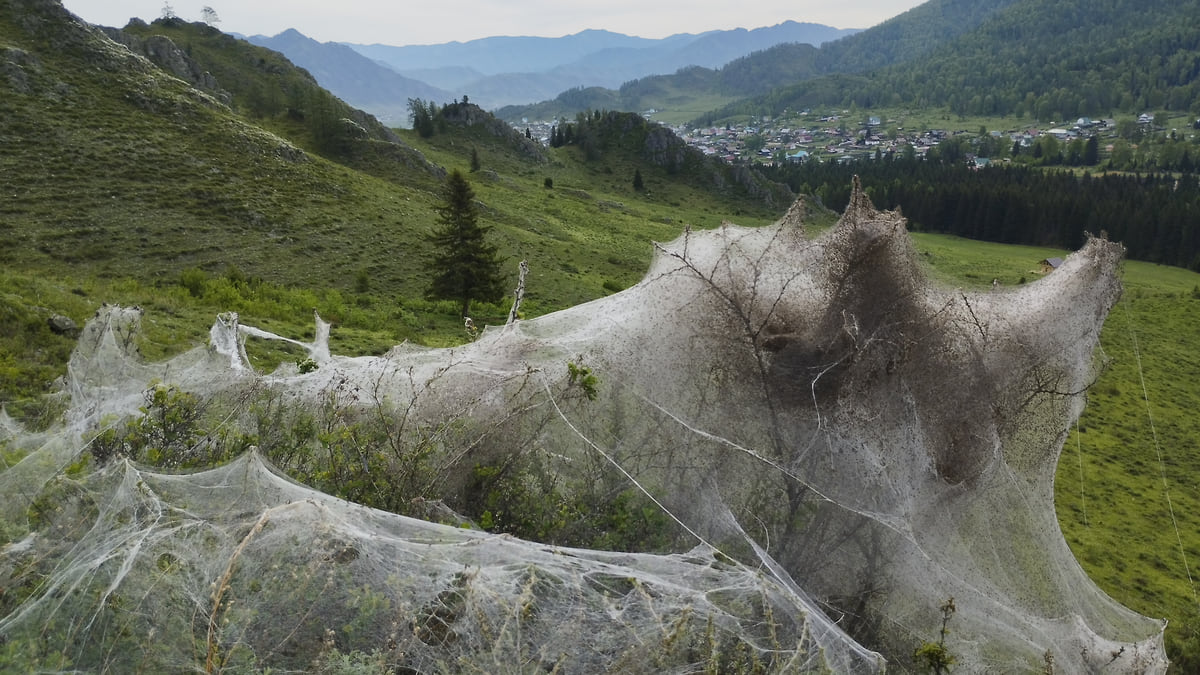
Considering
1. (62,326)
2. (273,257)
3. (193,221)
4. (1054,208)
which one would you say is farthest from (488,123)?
(62,326)

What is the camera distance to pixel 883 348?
21.2 feet

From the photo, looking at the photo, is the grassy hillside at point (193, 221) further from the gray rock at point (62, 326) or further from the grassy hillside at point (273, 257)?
the gray rock at point (62, 326)

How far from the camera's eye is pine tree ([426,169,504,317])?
81.7ft

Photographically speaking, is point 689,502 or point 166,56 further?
point 166,56

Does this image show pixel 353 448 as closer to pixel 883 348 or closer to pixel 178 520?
pixel 178 520

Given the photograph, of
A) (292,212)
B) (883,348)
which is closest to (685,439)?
(883,348)

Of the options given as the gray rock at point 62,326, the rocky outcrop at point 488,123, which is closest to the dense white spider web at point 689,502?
the gray rock at point 62,326

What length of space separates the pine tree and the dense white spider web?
16170 millimetres

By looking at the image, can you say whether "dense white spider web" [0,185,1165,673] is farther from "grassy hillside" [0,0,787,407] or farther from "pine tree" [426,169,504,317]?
"pine tree" [426,169,504,317]

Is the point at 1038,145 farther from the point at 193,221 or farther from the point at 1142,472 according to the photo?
the point at 193,221

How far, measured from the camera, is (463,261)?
25016mm

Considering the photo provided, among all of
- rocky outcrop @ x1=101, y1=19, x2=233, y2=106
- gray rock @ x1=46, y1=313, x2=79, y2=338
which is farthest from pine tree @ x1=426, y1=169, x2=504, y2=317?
rocky outcrop @ x1=101, y1=19, x2=233, y2=106

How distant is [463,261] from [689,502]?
794 inches

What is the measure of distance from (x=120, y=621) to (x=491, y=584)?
239 cm
